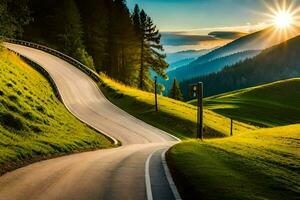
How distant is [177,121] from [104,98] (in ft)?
40.5

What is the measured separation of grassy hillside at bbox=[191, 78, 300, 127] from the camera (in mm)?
92838

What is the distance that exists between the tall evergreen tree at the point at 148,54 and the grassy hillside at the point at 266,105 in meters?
15.4

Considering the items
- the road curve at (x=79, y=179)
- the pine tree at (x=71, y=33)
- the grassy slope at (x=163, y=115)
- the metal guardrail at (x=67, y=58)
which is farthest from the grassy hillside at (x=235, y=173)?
the pine tree at (x=71, y=33)

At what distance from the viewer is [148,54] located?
93250 millimetres

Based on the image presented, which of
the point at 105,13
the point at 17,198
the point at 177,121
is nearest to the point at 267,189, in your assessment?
the point at 17,198

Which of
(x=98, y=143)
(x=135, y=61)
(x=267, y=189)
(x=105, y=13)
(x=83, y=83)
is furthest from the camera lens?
(x=105, y=13)

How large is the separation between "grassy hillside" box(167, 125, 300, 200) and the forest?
204 feet

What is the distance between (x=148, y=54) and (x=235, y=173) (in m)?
76.3

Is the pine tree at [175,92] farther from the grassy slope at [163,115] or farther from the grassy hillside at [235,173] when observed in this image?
the grassy hillside at [235,173]

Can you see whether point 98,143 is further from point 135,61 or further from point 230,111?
point 230,111

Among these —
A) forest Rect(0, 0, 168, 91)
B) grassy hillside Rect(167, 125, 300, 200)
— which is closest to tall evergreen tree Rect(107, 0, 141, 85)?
forest Rect(0, 0, 168, 91)

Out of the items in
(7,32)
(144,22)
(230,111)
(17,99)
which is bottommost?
(230,111)

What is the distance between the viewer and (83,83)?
226 ft

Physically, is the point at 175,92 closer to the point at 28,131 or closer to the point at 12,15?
the point at 12,15
